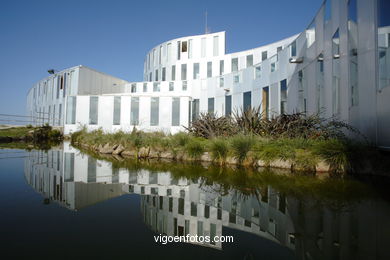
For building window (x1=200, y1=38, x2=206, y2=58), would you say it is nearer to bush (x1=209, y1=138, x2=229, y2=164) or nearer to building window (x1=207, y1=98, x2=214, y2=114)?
building window (x1=207, y1=98, x2=214, y2=114)

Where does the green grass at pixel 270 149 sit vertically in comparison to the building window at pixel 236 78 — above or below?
below

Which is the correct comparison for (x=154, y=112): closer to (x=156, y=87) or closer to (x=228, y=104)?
(x=228, y=104)

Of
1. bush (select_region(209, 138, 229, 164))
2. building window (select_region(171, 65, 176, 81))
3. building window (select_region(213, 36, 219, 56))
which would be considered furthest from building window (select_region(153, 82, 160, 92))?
bush (select_region(209, 138, 229, 164))

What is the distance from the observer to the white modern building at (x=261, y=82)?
6925mm

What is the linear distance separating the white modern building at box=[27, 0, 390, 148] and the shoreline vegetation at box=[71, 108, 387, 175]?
0.76m

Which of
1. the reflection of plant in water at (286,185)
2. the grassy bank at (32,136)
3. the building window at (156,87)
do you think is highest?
the building window at (156,87)

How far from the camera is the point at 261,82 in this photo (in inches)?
635

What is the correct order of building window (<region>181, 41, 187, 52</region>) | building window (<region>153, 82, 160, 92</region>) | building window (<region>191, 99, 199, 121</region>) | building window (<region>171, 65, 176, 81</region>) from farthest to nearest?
building window (<region>171, 65, 176, 81</region>) → building window (<region>181, 41, 187, 52</region>) → building window (<region>153, 82, 160, 92</region>) → building window (<region>191, 99, 199, 121</region>)

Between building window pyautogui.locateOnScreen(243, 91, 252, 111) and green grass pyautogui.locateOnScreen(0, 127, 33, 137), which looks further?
green grass pyautogui.locateOnScreen(0, 127, 33, 137)

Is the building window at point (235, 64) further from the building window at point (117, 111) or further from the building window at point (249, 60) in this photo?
the building window at point (117, 111)

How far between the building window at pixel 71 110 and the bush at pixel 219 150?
59.6 feet

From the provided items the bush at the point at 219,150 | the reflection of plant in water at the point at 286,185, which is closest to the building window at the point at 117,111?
the bush at the point at 219,150

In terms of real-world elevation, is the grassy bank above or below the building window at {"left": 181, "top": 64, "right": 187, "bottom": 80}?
below

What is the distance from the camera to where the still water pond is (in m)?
2.41
